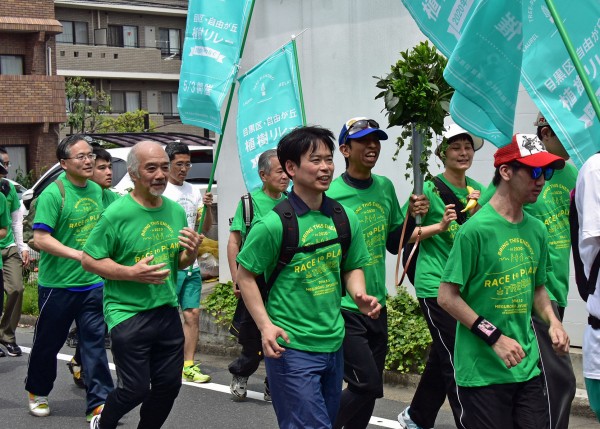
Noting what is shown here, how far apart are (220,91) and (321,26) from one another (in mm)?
2241

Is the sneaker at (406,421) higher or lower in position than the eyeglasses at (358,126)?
lower

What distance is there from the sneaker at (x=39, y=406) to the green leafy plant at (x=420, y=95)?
3536mm

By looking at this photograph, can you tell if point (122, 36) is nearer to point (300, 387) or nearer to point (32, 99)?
point (32, 99)

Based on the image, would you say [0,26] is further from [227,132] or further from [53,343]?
[53,343]

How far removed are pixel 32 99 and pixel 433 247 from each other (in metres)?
32.6

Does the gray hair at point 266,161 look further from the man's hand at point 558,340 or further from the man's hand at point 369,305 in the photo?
the man's hand at point 558,340

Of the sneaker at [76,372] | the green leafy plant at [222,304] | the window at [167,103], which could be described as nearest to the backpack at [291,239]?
the sneaker at [76,372]

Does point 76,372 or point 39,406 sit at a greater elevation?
point 76,372

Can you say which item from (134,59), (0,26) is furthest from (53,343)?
(134,59)

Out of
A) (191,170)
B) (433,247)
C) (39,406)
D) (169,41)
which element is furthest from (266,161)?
(169,41)

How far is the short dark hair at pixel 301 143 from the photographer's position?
5.34m

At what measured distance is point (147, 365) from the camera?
6414 millimetres

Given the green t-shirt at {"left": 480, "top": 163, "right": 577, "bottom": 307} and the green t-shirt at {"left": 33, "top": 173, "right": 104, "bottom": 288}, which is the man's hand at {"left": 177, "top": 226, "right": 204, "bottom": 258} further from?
the green t-shirt at {"left": 33, "top": 173, "right": 104, "bottom": 288}

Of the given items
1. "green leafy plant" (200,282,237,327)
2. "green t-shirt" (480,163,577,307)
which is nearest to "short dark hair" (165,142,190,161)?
"green leafy plant" (200,282,237,327)
